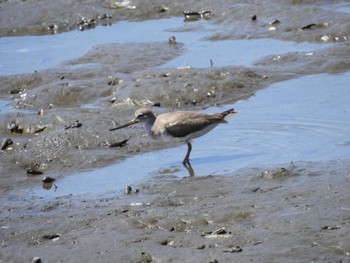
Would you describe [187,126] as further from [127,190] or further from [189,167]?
[127,190]

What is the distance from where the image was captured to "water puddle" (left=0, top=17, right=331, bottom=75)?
17.4 m

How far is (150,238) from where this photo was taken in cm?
915

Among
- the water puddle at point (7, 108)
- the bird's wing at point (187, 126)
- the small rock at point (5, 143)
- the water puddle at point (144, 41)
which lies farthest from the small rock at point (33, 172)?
the water puddle at point (144, 41)

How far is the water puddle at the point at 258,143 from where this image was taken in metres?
11.8

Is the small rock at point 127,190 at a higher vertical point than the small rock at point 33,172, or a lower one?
higher

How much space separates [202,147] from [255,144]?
0.84 meters

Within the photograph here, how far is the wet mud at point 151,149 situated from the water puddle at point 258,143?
0.41 metres

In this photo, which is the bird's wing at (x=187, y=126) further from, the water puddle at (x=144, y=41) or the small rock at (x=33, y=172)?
the water puddle at (x=144, y=41)

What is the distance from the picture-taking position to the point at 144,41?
19281mm

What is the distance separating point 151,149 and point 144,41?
6509 millimetres

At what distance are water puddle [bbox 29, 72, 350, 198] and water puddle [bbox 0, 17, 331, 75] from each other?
110 inches

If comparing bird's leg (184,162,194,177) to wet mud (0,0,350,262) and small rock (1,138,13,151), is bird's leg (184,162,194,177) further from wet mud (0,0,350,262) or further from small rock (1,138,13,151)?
small rock (1,138,13,151)

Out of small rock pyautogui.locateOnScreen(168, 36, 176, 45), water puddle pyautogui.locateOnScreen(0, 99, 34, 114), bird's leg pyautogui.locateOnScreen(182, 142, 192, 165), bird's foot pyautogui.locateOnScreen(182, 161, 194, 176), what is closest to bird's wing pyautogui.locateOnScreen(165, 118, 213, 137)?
bird's leg pyautogui.locateOnScreen(182, 142, 192, 165)

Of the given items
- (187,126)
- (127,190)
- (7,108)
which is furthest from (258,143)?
(7,108)
